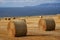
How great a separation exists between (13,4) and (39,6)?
1.78 feet

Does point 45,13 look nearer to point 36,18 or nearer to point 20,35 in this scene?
point 36,18

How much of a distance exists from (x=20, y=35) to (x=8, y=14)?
146 cm

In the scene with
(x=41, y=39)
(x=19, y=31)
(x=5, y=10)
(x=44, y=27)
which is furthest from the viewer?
(x=5, y=10)

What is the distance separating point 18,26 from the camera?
2756mm

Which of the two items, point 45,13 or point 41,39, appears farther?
point 45,13

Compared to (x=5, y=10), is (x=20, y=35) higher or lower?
lower

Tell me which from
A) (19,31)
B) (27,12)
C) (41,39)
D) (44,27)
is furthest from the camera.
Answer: (27,12)

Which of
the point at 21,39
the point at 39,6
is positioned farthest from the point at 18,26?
the point at 39,6

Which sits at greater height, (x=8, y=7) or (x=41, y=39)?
(x=8, y=7)

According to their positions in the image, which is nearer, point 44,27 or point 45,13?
point 44,27

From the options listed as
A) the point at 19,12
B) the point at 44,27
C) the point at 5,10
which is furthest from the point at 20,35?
the point at 19,12

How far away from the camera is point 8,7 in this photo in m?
3.92

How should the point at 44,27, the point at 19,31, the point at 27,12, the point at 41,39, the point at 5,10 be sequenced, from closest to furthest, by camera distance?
the point at 41,39 < the point at 19,31 < the point at 44,27 < the point at 5,10 < the point at 27,12

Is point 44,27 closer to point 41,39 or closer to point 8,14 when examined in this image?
point 41,39
